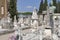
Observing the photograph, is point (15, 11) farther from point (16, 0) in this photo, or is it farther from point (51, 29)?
point (51, 29)

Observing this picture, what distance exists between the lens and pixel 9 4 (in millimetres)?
44500

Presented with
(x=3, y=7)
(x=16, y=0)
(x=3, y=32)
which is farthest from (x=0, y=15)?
(x=3, y=32)

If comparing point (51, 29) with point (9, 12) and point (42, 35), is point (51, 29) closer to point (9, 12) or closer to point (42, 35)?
point (42, 35)

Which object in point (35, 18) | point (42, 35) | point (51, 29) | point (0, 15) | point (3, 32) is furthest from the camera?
point (0, 15)

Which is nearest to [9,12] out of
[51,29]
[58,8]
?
[58,8]

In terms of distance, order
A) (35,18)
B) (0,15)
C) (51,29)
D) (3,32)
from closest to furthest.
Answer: (51,29)
(35,18)
(3,32)
(0,15)

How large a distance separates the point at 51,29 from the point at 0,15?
3026cm

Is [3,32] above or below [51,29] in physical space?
below

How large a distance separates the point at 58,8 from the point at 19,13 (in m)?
12.8

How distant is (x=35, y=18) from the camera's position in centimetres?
1873

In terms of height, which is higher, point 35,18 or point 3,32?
point 35,18

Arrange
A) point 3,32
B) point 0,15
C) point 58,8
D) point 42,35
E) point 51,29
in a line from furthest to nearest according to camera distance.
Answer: point 58,8 → point 0,15 → point 3,32 → point 51,29 → point 42,35

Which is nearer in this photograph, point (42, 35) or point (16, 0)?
point (42, 35)

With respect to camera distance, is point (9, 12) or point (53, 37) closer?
point (53, 37)
